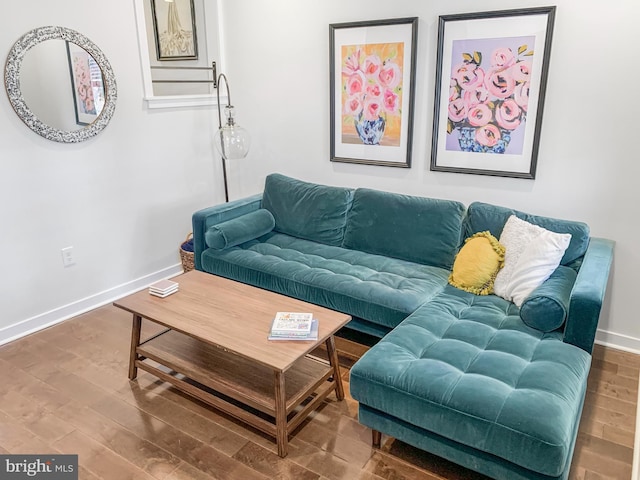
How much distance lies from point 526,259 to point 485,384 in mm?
934

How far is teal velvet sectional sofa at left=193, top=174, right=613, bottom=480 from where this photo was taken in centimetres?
169

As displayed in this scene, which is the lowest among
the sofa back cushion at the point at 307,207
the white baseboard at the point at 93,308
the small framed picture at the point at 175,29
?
the white baseboard at the point at 93,308

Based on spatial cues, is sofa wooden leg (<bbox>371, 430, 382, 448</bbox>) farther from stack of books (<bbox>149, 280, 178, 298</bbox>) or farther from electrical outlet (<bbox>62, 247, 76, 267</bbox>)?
electrical outlet (<bbox>62, 247, 76, 267</bbox>)

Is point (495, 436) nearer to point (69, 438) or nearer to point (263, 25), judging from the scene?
point (69, 438)

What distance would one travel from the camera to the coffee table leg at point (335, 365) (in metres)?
2.30

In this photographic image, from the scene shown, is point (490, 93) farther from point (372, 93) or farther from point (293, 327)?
point (293, 327)

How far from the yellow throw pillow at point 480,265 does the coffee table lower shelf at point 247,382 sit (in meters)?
0.91

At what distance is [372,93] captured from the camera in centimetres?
333

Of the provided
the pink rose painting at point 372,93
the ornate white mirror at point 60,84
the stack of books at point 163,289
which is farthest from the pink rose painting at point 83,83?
the pink rose painting at point 372,93

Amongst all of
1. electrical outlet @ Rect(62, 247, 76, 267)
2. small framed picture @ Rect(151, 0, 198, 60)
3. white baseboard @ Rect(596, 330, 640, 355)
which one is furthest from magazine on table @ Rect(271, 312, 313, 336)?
small framed picture @ Rect(151, 0, 198, 60)

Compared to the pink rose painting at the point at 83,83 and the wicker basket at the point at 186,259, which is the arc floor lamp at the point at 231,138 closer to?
the wicker basket at the point at 186,259

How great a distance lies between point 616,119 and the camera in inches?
102

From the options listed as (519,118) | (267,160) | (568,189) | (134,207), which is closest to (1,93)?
(134,207)

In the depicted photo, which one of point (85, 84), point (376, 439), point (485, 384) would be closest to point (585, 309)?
point (485, 384)
